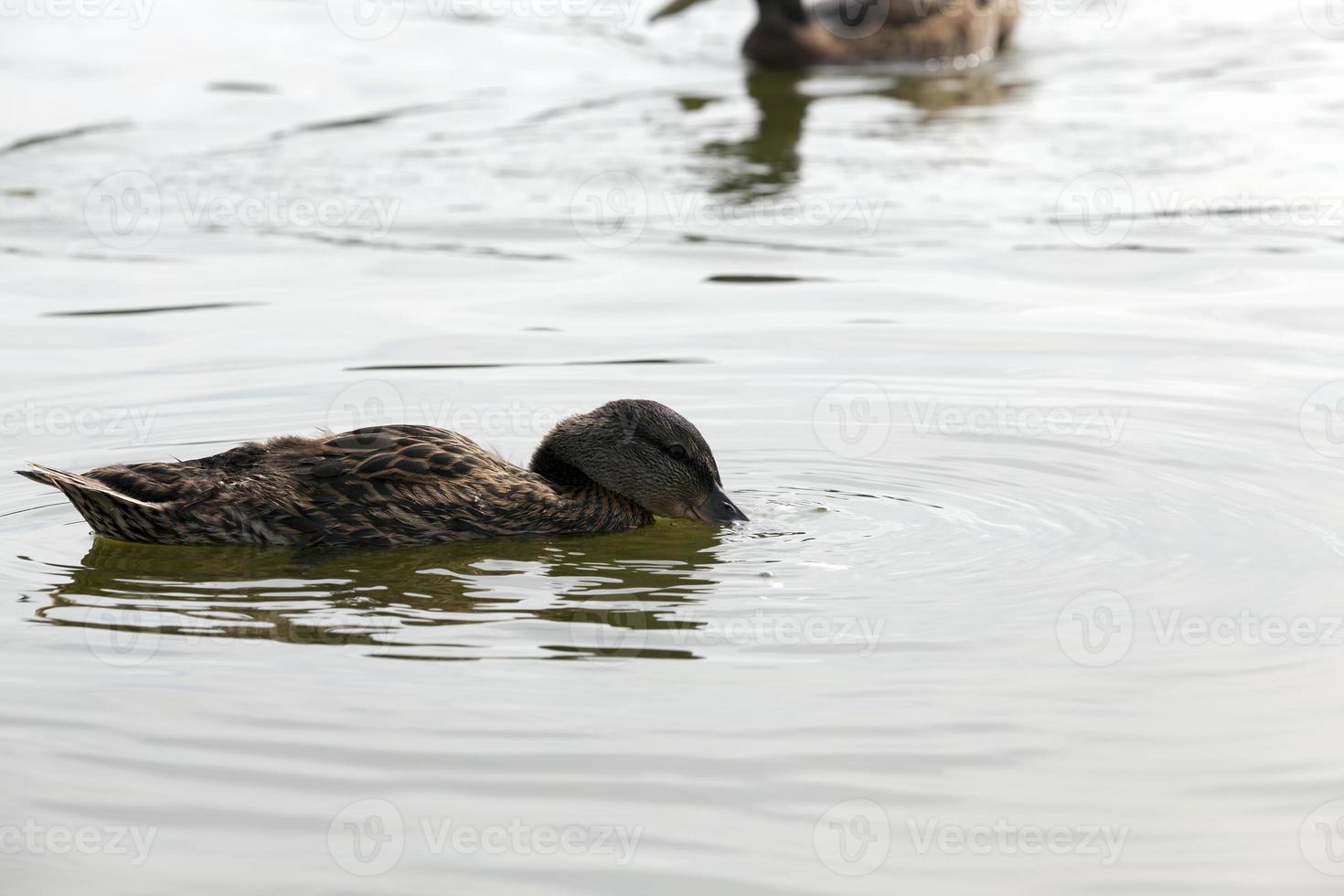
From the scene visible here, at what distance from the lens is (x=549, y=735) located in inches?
230

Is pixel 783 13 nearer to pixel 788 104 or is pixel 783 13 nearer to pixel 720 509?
pixel 788 104

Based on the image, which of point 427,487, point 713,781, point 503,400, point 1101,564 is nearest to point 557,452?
point 427,487

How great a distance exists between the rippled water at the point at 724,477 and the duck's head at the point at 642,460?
9.6 inches

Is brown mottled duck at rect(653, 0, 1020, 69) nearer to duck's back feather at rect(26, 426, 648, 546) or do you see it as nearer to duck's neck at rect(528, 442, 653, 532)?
duck's neck at rect(528, 442, 653, 532)

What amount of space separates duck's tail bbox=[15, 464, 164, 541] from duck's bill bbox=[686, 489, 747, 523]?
228cm

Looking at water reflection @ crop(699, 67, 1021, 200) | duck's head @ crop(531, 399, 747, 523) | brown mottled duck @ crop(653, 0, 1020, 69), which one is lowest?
duck's head @ crop(531, 399, 747, 523)

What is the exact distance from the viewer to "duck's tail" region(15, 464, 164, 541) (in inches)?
297

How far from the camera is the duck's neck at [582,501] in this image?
841cm

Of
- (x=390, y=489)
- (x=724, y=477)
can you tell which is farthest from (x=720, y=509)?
(x=390, y=489)

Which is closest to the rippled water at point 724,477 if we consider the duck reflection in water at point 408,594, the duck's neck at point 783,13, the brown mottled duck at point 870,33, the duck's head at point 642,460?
the duck reflection in water at point 408,594

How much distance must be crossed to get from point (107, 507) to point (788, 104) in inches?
461

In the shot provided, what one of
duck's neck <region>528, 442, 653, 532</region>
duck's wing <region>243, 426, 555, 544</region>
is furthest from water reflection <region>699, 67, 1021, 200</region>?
duck's wing <region>243, 426, 555, 544</region>

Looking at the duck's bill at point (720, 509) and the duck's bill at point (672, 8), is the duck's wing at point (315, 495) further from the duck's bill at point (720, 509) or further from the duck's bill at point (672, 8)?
the duck's bill at point (672, 8)

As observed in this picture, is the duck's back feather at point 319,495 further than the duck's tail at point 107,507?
Yes
